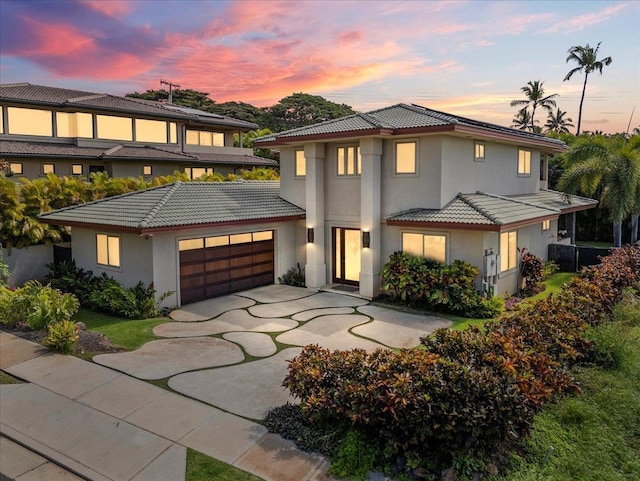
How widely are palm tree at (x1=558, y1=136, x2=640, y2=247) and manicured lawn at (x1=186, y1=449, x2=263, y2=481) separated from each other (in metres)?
19.9

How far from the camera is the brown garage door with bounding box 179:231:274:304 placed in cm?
1423

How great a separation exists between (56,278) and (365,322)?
10380mm

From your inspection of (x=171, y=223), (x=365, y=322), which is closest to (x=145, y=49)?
(x=171, y=223)

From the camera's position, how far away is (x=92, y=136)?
2716 cm

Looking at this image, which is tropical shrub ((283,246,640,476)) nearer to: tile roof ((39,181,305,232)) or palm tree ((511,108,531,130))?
tile roof ((39,181,305,232))

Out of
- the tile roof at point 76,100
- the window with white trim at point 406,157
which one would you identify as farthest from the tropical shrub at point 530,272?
the tile roof at point 76,100

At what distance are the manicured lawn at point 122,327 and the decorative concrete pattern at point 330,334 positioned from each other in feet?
10.5

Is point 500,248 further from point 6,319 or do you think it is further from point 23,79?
point 23,79

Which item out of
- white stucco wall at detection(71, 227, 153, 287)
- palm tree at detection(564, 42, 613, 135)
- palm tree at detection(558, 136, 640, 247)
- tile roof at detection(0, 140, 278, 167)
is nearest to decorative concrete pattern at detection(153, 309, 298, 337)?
white stucco wall at detection(71, 227, 153, 287)

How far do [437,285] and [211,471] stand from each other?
30.1 feet

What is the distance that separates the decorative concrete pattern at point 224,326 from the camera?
454 inches

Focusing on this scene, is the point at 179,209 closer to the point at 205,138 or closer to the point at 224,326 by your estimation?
the point at 224,326

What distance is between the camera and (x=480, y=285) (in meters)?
13.5

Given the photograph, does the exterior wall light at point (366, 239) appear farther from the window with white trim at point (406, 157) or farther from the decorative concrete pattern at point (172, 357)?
the decorative concrete pattern at point (172, 357)
